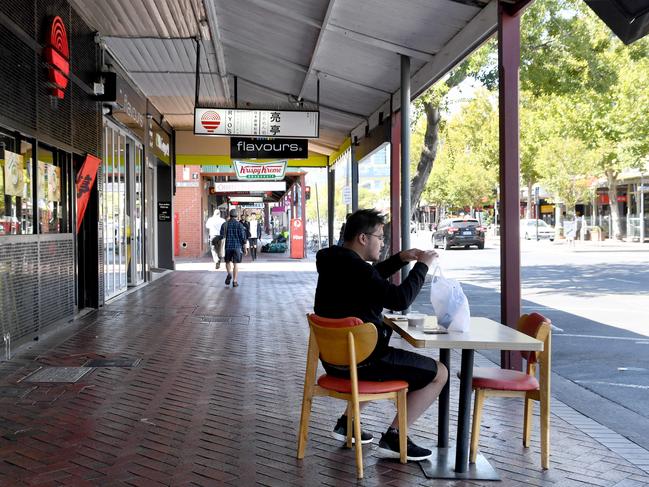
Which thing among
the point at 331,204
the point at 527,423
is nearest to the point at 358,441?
the point at 527,423

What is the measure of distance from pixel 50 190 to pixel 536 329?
6.60 m

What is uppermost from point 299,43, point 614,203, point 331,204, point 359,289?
point 299,43

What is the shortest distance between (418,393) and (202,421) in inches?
66.0

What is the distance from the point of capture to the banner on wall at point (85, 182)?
10.4m

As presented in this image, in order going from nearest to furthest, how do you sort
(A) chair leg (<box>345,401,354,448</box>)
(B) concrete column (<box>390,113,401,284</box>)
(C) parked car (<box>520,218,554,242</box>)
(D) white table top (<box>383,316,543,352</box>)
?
1. (D) white table top (<box>383,316,543,352</box>)
2. (A) chair leg (<box>345,401,354,448</box>)
3. (B) concrete column (<box>390,113,401,284</box>)
4. (C) parked car (<box>520,218,554,242</box>)

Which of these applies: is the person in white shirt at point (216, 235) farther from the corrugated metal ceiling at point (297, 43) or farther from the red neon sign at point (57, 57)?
the red neon sign at point (57, 57)

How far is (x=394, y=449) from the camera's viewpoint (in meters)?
4.47

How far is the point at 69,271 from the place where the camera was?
981 cm

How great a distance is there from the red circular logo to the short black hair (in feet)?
27.0

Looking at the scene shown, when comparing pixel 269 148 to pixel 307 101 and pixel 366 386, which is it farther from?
pixel 366 386

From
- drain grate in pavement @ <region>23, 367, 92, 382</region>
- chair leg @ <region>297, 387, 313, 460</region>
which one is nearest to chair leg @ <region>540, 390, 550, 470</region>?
chair leg @ <region>297, 387, 313, 460</region>

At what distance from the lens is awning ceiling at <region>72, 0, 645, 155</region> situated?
810cm

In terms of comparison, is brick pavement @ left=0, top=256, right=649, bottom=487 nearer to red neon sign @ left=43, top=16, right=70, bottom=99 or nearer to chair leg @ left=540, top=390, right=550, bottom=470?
chair leg @ left=540, top=390, right=550, bottom=470

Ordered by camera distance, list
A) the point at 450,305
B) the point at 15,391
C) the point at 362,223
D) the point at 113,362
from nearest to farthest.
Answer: the point at 450,305 → the point at 362,223 → the point at 15,391 → the point at 113,362
